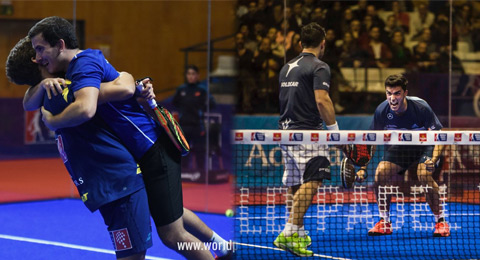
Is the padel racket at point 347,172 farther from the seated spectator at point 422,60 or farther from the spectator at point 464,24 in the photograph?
the spectator at point 464,24

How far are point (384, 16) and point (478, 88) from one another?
196 centimetres

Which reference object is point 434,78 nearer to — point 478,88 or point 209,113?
point 478,88

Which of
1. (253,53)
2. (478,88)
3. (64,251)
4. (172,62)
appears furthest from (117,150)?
(478,88)

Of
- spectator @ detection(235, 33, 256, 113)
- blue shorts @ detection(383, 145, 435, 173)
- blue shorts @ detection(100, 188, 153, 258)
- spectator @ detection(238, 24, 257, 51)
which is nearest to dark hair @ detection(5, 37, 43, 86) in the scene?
blue shorts @ detection(100, 188, 153, 258)

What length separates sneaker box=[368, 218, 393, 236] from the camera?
7.52 m

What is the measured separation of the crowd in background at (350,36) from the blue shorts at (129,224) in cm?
625

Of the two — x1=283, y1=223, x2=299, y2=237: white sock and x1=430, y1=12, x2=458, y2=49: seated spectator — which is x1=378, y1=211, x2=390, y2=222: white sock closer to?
x1=283, y1=223, x2=299, y2=237: white sock

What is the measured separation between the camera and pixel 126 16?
10484 millimetres

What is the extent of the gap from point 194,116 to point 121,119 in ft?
17.1

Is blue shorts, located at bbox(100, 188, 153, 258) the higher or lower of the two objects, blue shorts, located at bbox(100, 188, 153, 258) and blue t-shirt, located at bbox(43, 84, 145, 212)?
the lower

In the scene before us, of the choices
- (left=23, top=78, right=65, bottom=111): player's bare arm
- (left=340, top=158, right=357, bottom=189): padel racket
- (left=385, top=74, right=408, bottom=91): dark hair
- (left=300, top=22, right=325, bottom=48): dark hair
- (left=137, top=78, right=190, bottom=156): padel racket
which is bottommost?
(left=340, top=158, right=357, bottom=189): padel racket

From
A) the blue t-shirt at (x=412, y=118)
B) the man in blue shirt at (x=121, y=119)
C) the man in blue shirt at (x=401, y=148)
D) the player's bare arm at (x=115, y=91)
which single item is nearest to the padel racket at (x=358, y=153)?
the man in blue shirt at (x=401, y=148)

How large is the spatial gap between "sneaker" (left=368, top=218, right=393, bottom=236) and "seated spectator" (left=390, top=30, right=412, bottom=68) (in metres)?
4.73

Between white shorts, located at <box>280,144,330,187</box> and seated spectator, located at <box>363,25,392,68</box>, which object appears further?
seated spectator, located at <box>363,25,392,68</box>
